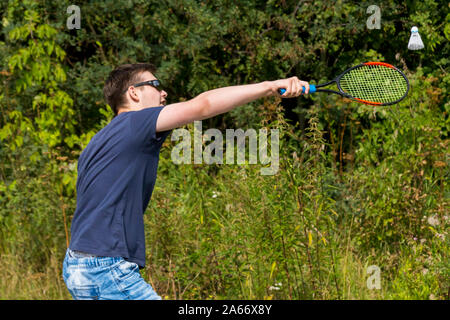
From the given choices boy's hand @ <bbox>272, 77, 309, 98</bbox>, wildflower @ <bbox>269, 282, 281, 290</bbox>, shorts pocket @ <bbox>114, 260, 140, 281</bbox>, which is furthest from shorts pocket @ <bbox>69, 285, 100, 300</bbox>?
wildflower @ <bbox>269, 282, 281, 290</bbox>

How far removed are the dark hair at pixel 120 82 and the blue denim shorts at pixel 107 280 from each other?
84 centimetres

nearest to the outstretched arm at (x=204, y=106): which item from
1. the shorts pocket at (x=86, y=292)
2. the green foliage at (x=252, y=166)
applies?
the shorts pocket at (x=86, y=292)

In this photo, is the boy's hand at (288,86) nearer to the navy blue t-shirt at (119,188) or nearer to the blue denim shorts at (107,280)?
the navy blue t-shirt at (119,188)

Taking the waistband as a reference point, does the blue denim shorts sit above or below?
below

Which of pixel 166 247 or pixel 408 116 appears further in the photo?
pixel 408 116

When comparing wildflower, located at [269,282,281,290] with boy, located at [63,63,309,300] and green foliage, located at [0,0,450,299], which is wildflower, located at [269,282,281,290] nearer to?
green foliage, located at [0,0,450,299]

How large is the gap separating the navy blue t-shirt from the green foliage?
156 cm

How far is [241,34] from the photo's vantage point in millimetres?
6621

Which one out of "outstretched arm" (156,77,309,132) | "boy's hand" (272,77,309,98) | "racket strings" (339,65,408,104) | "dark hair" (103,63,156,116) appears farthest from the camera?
"racket strings" (339,65,408,104)

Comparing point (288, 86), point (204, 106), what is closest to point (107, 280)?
point (204, 106)

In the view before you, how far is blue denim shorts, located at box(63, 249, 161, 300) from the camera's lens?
2.51 m

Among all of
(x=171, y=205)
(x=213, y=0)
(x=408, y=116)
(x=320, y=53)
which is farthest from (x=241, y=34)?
(x=171, y=205)
